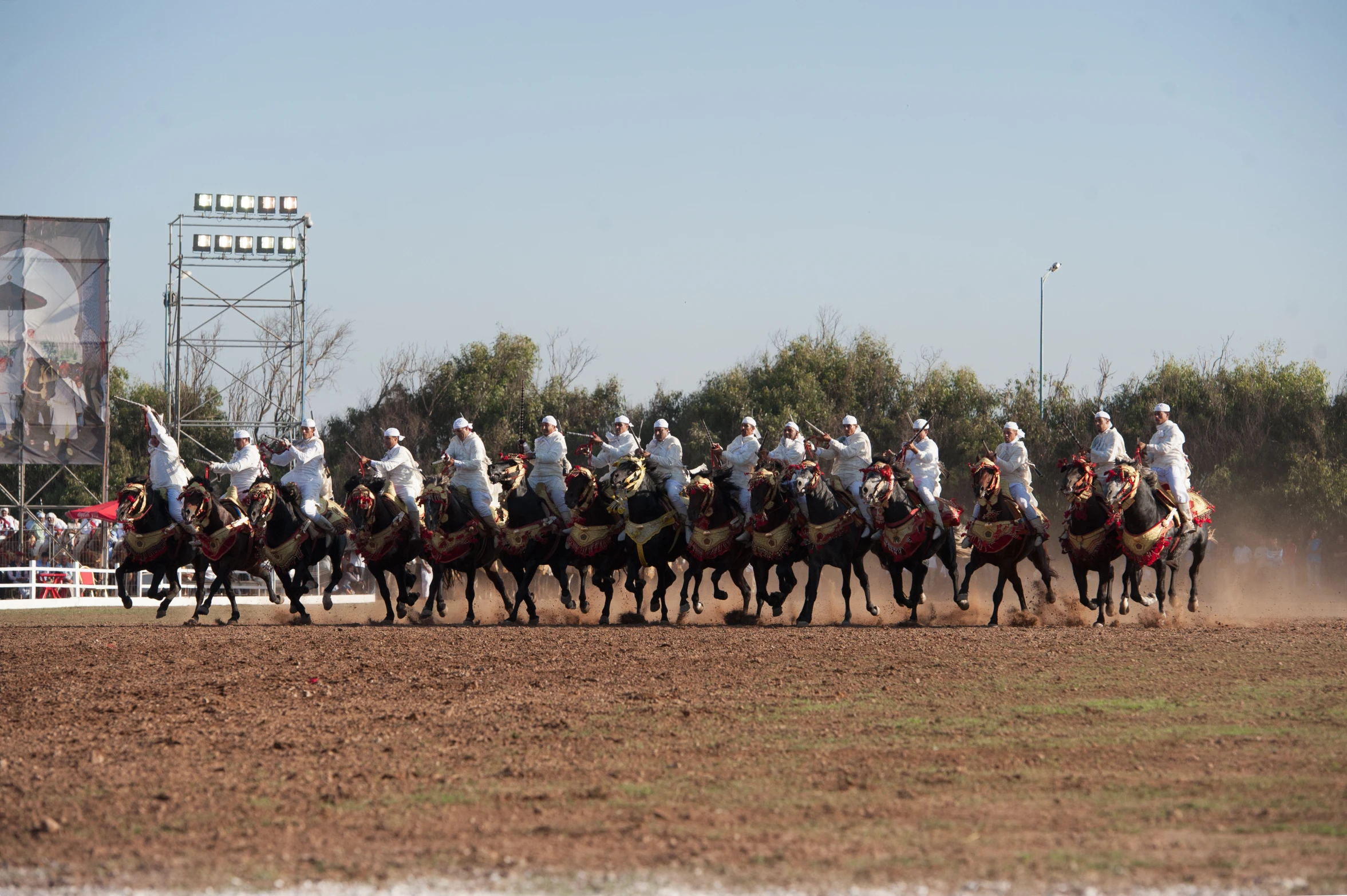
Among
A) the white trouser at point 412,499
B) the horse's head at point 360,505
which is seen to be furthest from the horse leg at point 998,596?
the horse's head at point 360,505

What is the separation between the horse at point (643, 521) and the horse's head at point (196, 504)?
19.1ft

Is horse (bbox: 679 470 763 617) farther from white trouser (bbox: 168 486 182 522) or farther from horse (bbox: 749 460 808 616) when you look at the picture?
white trouser (bbox: 168 486 182 522)

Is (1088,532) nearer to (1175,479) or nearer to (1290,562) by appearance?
(1175,479)

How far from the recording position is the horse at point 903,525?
2023 cm

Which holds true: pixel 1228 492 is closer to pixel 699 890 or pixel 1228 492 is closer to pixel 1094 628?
pixel 1094 628

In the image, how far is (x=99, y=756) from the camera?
31.3ft

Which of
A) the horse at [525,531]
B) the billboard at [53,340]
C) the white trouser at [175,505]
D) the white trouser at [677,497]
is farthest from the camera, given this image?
the billboard at [53,340]

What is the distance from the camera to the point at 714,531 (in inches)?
834

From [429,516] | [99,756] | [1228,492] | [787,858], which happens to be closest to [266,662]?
[99,756]

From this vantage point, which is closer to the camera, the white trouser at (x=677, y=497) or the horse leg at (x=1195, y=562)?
the horse leg at (x=1195, y=562)

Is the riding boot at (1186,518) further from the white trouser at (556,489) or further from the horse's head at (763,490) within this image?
the white trouser at (556,489)

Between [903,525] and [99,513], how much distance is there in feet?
71.2

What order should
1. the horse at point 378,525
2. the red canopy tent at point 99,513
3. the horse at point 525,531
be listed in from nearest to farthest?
the horse at point 378,525
the horse at point 525,531
the red canopy tent at point 99,513

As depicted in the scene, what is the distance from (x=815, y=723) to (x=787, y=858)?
3799mm
